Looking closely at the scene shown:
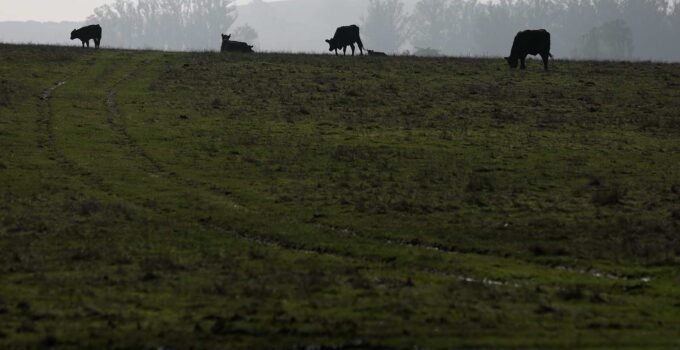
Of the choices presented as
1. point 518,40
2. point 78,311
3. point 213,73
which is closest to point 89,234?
point 78,311

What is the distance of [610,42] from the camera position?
6713 inches

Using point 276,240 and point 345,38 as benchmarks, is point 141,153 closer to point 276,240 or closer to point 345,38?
point 276,240

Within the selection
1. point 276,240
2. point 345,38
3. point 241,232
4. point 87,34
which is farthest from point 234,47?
point 276,240

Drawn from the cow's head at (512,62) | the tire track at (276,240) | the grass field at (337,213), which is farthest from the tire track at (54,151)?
the cow's head at (512,62)

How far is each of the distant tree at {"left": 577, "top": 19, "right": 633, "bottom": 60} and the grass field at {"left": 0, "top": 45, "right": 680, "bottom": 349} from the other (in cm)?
12228

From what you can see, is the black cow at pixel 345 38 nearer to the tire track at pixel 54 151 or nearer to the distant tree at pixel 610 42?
the tire track at pixel 54 151

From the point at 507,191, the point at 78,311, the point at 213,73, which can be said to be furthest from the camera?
the point at 213,73

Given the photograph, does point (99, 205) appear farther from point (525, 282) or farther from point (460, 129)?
point (460, 129)

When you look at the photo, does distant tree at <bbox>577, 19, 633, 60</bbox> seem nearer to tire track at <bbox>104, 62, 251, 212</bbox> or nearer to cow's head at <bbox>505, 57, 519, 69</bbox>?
cow's head at <bbox>505, 57, 519, 69</bbox>

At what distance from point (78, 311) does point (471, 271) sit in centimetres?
754

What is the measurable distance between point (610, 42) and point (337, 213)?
502ft

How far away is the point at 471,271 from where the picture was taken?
20062mm

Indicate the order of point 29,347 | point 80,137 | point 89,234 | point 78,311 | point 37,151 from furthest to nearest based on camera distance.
Answer: 1. point 80,137
2. point 37,151
3. point 89,234
4. point 78,311
5. point 29,347

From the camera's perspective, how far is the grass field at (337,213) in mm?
16312
